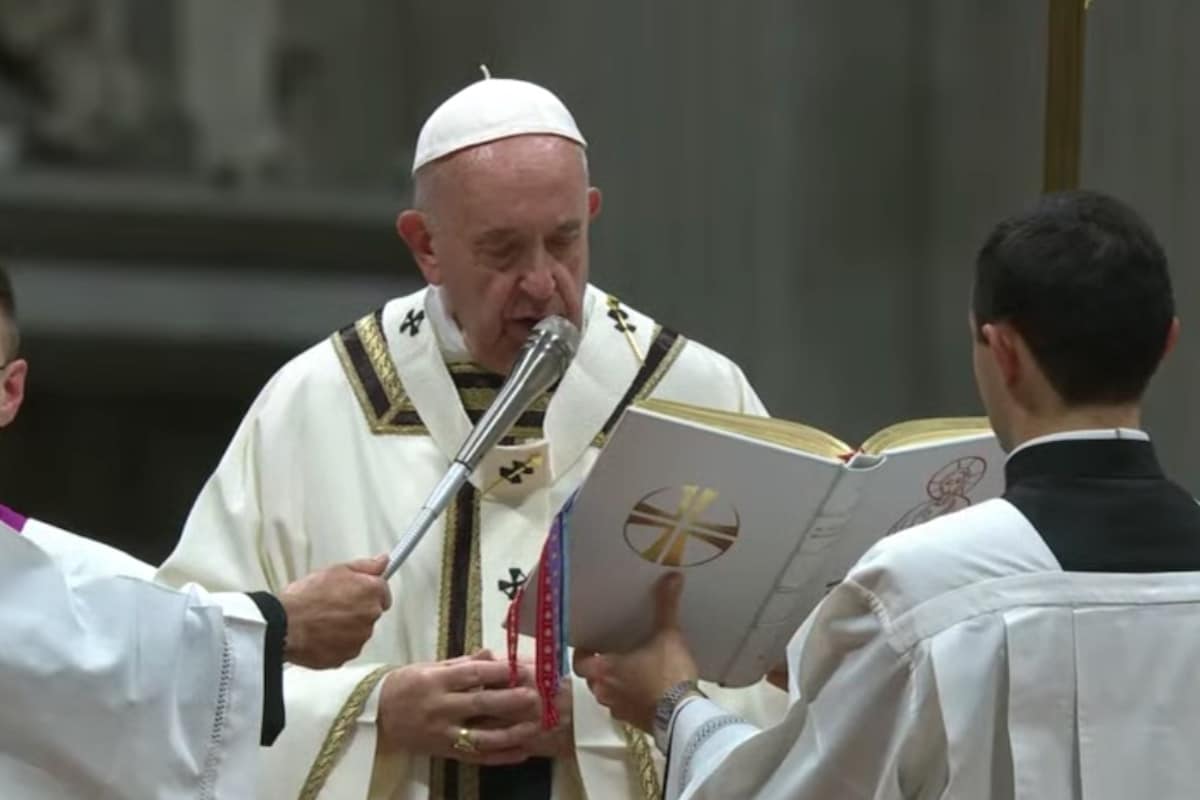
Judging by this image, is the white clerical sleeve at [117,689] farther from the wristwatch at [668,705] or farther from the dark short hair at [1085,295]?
the dark short hair at [1085,295]

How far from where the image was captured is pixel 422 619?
3.97 m

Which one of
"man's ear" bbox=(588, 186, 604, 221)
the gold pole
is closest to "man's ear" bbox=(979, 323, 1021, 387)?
the gold pole

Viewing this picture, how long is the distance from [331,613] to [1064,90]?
4.05ft

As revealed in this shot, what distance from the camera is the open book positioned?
11.1 feet

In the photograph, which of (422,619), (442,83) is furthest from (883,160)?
(422,619)

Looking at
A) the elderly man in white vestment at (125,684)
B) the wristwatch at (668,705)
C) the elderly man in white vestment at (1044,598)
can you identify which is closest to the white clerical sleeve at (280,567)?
the elderly man in white vestment at (125,684)

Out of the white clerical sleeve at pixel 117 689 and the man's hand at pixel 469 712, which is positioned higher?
the white clerical sleeve at pixel 117 689

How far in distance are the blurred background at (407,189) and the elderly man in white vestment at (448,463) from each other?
3.53 meters

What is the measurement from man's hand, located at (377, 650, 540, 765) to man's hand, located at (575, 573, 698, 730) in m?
0.21

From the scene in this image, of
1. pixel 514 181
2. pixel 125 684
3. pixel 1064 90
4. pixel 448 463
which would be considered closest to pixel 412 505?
pixel 448 463

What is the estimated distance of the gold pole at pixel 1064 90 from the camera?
148 inches

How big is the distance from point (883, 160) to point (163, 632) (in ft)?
16.0

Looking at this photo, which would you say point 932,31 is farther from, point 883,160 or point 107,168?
point 107,168

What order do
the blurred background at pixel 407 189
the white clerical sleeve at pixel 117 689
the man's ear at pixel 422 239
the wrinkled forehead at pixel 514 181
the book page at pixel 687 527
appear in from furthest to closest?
the blurred background at pixel 407 189
the man's ear at pixel 422 239
the wrinkled forehead at pixel 514 181
the book page at pixel 687 527
the white clerical sleeve at pixel 117 689
